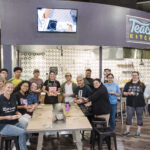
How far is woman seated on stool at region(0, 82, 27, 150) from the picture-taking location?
2.77 metres

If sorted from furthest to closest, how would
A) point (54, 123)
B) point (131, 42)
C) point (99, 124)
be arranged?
point (131, 42), point (99, 124), point (54, 123)

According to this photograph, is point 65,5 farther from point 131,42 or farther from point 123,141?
point 123,141

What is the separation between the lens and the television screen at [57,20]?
550cm

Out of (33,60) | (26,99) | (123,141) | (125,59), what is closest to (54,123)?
(26,99)

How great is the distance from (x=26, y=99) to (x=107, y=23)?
3774 mm

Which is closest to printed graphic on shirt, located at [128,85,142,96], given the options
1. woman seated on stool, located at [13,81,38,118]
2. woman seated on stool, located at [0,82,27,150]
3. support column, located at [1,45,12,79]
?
woman seated on stool, located at [13,81,38,118]

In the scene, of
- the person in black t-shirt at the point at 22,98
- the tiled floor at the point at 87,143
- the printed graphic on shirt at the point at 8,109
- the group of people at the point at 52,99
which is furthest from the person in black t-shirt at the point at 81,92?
the printed graphic on shirt at the point at 8,109

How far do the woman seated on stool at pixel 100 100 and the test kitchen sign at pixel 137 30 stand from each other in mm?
3357

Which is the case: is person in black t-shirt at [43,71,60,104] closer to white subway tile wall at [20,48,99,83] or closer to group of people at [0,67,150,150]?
group of people at [0,67,150,150]

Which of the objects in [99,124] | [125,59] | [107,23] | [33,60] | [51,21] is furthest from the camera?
[125,59]

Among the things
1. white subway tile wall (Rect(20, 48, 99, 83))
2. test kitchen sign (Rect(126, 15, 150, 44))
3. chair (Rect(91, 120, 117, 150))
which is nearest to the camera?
chair (Rect(91, 120, 117, 150))

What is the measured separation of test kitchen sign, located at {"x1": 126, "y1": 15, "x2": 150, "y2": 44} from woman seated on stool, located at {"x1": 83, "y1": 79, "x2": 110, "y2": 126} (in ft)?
11.0

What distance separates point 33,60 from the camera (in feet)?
22.9

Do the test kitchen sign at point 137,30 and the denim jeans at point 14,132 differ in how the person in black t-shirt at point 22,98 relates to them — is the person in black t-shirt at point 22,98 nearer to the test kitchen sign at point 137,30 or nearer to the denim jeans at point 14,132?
the denim jeans at point 14,132
